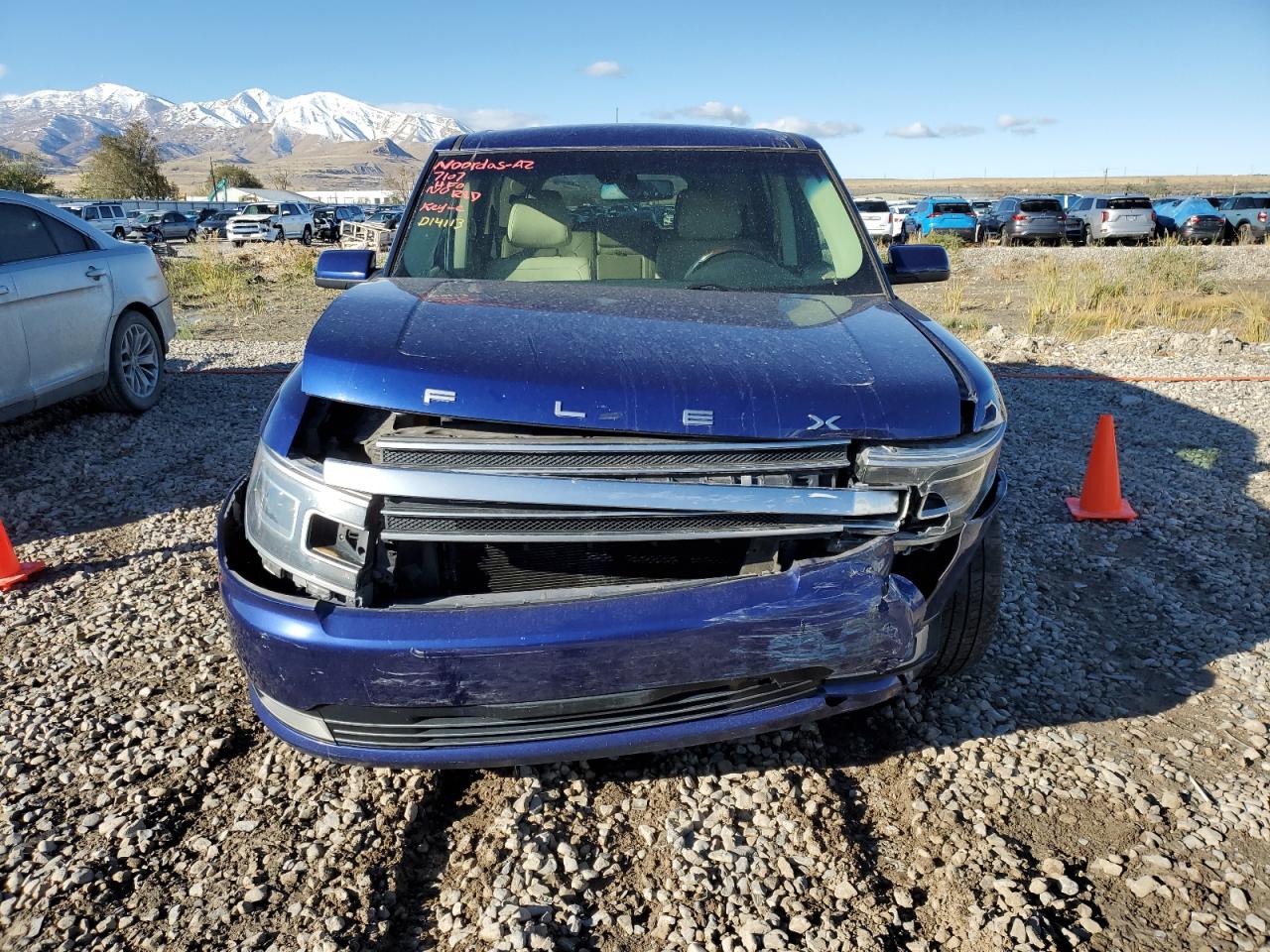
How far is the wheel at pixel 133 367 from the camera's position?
641cm

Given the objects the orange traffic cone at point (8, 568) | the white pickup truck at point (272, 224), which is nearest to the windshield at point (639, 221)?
the orange traffic cone at point (8, 568)

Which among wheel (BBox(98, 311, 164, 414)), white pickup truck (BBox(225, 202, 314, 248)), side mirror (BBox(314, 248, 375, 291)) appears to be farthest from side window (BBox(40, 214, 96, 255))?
white pickup truck (BBox(225, 202, 314, 248))

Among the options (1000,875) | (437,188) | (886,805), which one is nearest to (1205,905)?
(1000,875)

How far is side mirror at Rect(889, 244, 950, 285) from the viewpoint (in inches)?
146

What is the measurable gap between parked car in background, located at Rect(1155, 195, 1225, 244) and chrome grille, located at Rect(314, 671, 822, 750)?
29.6 m

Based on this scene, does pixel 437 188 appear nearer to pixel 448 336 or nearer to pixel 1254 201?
pixel 448 336

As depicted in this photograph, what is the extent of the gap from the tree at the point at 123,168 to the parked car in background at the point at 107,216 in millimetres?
37274

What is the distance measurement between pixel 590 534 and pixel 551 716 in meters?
0.43

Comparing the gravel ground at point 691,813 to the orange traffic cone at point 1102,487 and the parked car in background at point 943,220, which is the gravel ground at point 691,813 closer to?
the orange traffic cone at point 1102,487

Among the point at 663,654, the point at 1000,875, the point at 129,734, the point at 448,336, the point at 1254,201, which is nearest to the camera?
the point at 663,654

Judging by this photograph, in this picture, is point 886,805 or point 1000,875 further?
point 886,805

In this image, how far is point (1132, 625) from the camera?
3.57 meters

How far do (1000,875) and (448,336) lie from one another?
1924mm

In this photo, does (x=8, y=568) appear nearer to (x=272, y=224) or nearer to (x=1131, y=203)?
(x=1131, y=203)
